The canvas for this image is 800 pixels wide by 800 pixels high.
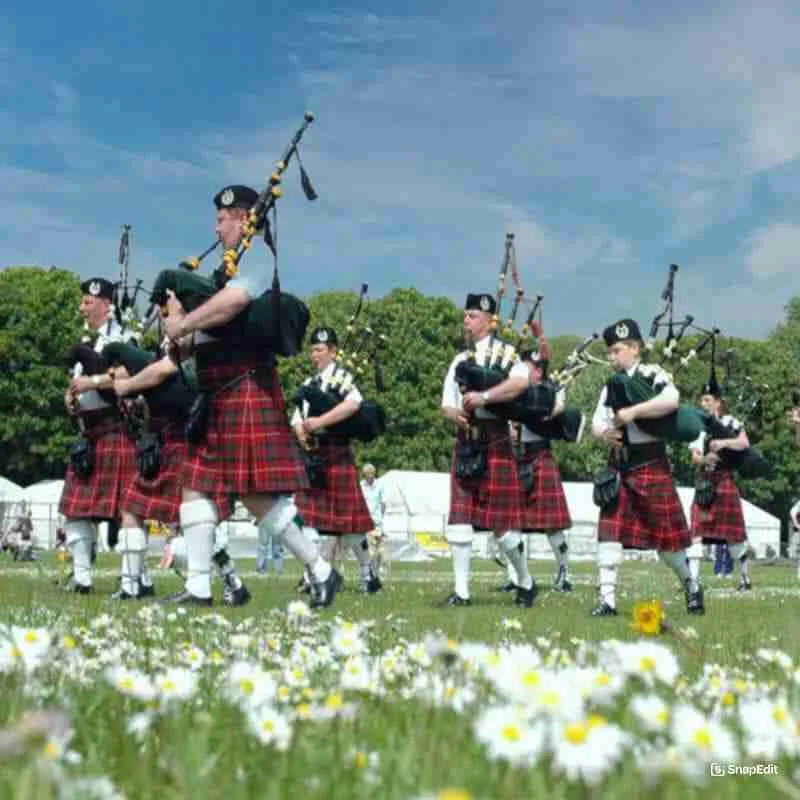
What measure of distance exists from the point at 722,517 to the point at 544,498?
342 centimetres

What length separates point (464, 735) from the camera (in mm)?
2123

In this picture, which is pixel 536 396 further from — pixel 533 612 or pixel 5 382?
pixel 5 382

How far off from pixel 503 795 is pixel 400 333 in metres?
49.9

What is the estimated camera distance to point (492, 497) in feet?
36.1

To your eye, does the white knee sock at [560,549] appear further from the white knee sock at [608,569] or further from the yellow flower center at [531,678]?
the yellow flower center at [531,678]

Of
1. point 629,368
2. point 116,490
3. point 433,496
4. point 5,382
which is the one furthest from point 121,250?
point 5,382

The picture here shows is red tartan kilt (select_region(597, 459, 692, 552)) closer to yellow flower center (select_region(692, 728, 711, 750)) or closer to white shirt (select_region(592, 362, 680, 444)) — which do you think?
white shirt (select_region(592, 362, 680, 444))

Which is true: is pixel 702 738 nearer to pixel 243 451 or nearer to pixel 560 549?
pixel 243 451

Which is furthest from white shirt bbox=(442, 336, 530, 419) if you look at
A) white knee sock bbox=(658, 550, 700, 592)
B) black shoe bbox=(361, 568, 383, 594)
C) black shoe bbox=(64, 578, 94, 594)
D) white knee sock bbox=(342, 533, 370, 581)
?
black shoe bbox=(64, 578, 94, 594)

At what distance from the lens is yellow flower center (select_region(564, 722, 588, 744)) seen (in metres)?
1.52

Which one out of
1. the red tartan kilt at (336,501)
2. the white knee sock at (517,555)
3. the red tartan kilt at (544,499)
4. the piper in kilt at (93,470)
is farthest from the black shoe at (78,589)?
the red tartan kilt at (544,499)

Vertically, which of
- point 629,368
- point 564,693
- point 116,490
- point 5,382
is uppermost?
point 5,382

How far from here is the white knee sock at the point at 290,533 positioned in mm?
8047

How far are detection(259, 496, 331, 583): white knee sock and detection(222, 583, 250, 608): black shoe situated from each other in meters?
1.46
